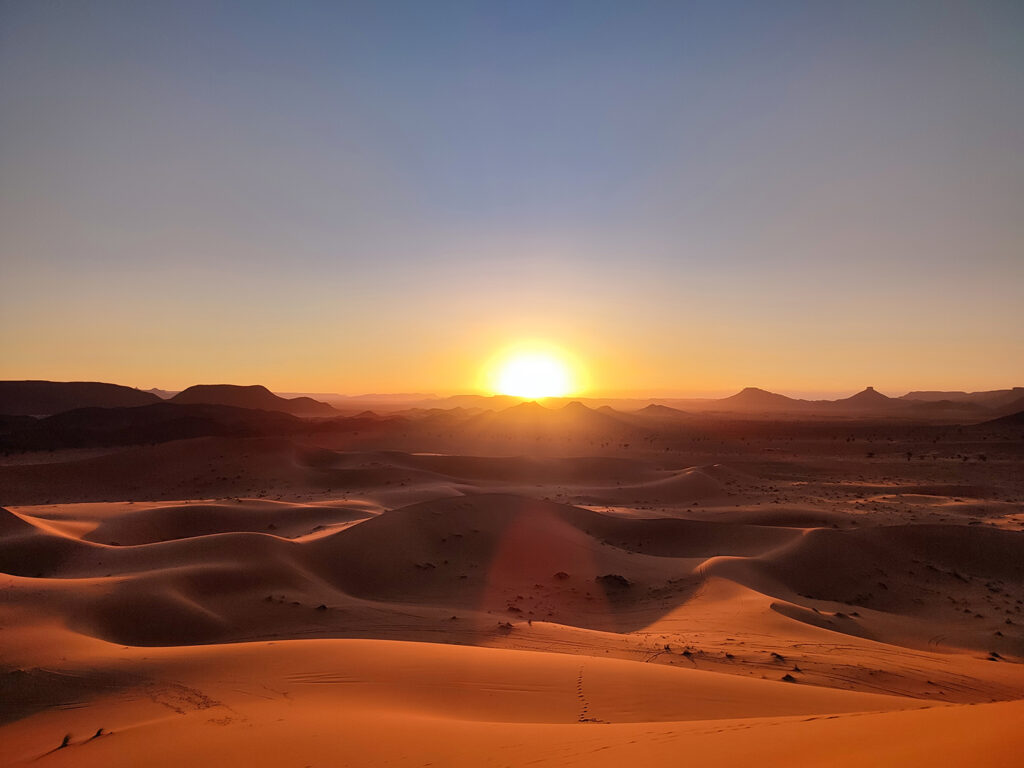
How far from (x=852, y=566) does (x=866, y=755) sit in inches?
518

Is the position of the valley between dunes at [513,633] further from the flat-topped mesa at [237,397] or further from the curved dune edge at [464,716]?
the flat-topped mesa at [237,397]

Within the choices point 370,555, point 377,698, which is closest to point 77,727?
point 377,698

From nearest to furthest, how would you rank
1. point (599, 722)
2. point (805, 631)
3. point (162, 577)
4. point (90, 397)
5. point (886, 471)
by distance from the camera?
1. point (599, 722)
2. point (805, 631)
3. point (162, 577)
4. point (886, 471)
5. point (90, 397)

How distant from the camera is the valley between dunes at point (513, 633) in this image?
15.6ft

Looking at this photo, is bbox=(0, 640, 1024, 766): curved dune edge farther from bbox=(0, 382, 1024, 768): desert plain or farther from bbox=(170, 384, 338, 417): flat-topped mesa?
bbox=(170, 384, 338, 417): flat-topped mesa

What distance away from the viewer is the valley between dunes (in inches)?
187

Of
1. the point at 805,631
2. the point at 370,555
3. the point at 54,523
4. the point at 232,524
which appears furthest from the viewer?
the point at 232,524

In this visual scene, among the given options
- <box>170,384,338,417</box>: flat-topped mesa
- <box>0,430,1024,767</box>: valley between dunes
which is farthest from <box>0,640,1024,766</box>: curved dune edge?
<box>170,384,338,417</box>: flat-topped mesa

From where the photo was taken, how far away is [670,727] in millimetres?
5156

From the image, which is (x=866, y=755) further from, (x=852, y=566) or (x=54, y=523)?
(x=54, y=523)

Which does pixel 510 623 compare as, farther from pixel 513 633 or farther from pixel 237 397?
pixel 237 397

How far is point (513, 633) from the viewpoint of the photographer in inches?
380

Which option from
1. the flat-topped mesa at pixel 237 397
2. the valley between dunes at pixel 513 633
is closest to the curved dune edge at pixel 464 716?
the valley between dunes at pixel 513 633

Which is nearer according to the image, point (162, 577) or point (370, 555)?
point (162, 577)
